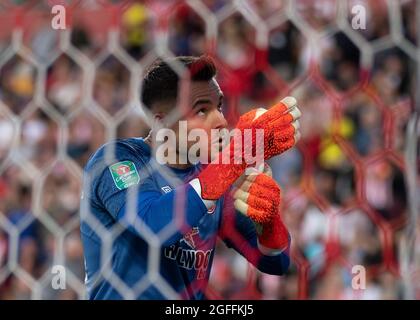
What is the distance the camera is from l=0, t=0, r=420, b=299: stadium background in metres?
1.48

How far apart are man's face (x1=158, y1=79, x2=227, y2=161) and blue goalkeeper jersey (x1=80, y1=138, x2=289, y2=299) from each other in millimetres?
69

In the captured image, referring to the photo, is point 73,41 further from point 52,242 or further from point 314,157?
point 314,157

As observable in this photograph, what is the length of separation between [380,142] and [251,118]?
816 mm

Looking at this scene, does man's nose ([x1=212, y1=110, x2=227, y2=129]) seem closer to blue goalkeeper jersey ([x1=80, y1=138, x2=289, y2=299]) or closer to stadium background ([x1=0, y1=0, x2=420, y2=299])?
blue goalkeeper jersey ([x1=80, y1=138, x2=289, y2=299])

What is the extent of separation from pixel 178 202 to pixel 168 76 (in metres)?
0.20

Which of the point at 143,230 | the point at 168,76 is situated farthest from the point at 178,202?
the point at 168,76

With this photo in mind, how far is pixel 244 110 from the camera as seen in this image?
155cm

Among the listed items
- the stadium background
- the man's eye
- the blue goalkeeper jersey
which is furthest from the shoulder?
the stadium background

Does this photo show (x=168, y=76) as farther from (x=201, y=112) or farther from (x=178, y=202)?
(x=178, y=202)

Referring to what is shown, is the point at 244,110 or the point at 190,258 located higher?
the point at 244,110

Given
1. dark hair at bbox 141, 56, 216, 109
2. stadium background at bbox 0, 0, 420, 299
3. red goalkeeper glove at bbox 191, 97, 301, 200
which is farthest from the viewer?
stadium background at bbox 0, 0, 420, 299

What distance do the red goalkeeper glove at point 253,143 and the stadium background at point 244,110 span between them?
1.04 ft

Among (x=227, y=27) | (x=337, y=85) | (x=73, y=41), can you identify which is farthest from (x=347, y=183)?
(x=73, y=41)

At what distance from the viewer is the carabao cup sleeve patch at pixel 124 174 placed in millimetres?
1067
